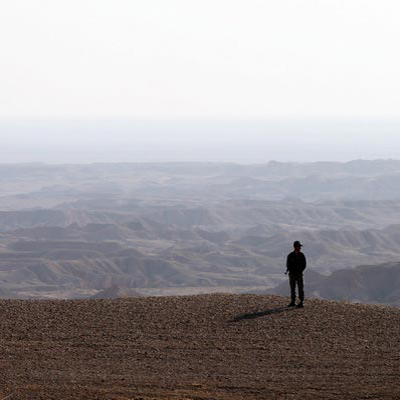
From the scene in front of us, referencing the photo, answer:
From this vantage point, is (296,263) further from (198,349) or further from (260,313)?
(198,349)

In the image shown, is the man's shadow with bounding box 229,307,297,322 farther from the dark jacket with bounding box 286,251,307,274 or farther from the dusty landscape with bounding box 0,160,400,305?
the dusty landscape with bounding box 0,160,400,305

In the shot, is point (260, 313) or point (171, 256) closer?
point (260, 313)

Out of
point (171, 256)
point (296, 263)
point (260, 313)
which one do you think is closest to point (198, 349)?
point (260, 313)

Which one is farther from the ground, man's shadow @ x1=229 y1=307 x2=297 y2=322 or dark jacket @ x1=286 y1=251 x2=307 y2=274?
dark jacket @ x1=286 y1=251 x2=307 y2=274

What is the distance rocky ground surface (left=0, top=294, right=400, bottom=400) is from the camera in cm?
1350

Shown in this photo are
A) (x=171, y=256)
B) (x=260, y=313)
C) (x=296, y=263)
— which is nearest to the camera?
(x=260, y=313)

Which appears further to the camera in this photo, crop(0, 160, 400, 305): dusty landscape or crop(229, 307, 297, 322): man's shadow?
crop(0, 160, 400, 305): dusty landscape

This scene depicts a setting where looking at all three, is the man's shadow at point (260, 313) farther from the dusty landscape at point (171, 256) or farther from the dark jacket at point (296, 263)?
the dusty landscape at point (171, 256)

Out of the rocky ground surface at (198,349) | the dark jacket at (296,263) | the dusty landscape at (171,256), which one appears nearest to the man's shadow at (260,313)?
the rocky ground surface at (198,349)

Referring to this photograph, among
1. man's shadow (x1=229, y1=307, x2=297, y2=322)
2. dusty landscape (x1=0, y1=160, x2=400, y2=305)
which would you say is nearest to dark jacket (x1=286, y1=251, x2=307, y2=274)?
man's shadow (x1=229, y1=307, x2=297, y2=322)

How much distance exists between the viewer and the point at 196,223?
7643 inches

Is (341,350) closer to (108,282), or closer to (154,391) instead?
(154,391)

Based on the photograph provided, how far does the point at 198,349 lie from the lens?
16.4 meters

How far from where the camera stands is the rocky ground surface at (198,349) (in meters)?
13.5
